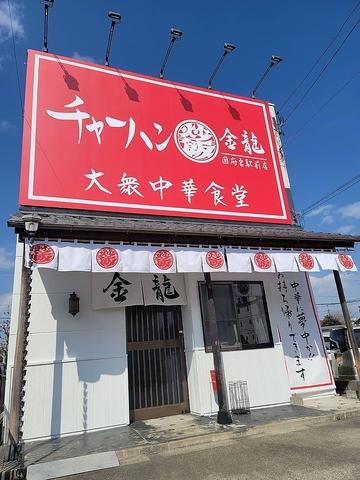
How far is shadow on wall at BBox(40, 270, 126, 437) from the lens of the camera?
661cm

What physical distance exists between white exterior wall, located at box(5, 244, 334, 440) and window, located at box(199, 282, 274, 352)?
20 centimetres

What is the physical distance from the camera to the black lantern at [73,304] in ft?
23.3

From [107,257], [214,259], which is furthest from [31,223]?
[214,259]

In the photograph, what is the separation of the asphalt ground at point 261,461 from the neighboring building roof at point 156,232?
12.0 ft

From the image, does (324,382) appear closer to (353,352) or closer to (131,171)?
(353,352)

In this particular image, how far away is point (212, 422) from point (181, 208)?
4886 millimetres

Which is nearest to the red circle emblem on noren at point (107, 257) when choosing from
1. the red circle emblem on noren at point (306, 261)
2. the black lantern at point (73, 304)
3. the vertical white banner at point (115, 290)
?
the vertical white banner at point (115, 290)

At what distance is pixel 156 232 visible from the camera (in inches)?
263

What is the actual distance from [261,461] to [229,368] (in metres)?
3.12

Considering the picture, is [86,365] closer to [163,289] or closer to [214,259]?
[163,289]

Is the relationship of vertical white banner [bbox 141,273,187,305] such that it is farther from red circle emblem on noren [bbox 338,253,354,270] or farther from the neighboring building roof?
red circle emblem on noren [bbox 338,253,354,270]

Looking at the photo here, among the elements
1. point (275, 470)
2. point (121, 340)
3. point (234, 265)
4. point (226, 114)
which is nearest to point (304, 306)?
point (234, 265)

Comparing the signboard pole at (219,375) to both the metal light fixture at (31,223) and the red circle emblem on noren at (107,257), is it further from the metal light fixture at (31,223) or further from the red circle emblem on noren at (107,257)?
the metal light fixture at (31,223)

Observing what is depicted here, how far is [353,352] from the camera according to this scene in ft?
27.0
